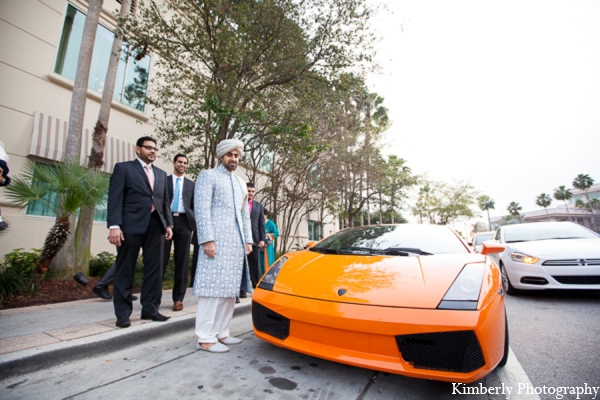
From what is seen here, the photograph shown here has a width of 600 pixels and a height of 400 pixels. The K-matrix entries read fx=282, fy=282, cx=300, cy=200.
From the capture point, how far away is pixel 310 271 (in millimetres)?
2234

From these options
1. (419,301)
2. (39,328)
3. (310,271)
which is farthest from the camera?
(39,328)

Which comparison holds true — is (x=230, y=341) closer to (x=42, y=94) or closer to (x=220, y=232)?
(x=220, y=232)

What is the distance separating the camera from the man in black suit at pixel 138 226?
8.45ft

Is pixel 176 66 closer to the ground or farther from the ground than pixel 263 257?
farther from the ground

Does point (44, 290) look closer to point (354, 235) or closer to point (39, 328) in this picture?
point (39, 328)

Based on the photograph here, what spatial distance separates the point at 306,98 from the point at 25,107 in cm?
615

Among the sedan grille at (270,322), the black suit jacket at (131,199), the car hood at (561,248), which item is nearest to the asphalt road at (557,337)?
the car hood at (561,248)

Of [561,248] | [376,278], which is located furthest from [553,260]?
[376,278]

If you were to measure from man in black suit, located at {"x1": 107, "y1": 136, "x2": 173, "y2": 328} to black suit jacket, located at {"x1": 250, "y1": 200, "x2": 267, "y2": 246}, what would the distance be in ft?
6.43

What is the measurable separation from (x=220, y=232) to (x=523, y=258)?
4562mm

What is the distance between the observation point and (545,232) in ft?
16.4

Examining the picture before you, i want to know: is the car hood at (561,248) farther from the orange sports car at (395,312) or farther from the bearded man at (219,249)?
the bearded man at (219,249)

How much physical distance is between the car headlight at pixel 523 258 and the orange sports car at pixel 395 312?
2690 mm

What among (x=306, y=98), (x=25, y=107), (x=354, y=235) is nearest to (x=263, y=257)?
(x=354, y=235)
